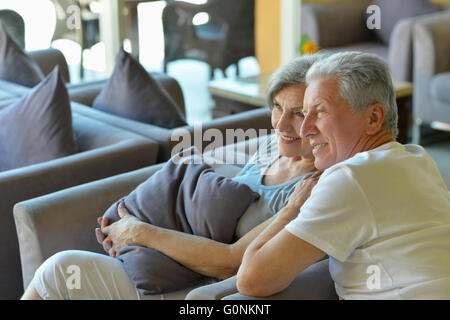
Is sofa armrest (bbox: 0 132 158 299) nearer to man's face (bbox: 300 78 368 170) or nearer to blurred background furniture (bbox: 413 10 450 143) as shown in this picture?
man's face (bbox: 300 78 368 170)

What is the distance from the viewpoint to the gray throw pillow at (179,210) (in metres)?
1.81

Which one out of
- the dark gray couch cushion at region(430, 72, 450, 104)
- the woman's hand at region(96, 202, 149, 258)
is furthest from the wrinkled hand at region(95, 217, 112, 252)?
the dark gray couch cushion at region(430, 72, 450, 104)

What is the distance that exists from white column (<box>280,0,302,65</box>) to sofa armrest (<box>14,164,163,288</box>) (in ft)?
10.8

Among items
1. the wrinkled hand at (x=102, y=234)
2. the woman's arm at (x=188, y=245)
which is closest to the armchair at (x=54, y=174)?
the wrinkled hand at (x=102, y=234)

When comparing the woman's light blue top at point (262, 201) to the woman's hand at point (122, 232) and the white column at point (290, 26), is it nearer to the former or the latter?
the woman's hand at point (122, 232)

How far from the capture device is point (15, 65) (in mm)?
3535

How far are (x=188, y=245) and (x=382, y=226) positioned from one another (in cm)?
60

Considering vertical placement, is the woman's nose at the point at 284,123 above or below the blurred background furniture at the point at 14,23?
below

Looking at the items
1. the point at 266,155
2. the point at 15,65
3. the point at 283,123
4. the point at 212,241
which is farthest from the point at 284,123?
the point at 15,65

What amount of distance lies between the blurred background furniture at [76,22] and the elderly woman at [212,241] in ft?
9.78

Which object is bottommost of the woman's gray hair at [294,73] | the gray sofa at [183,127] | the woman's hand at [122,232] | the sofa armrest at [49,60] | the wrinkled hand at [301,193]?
the woman's hand at [122,232]

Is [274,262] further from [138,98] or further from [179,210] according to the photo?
[138,98]
